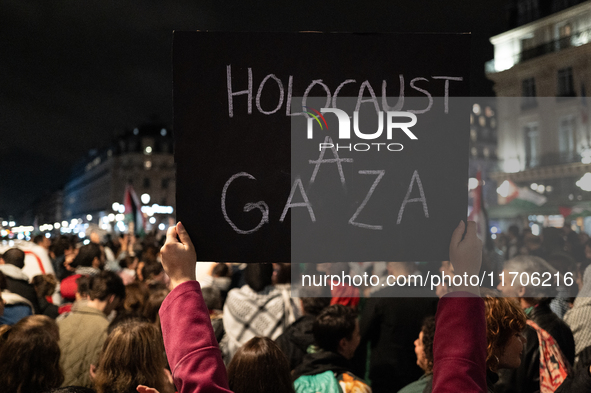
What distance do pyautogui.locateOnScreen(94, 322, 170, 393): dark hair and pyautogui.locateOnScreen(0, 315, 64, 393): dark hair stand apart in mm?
327

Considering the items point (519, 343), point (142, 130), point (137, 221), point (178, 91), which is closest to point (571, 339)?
point (519, 343)

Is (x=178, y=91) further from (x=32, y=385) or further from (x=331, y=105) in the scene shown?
(x=32, y=385)

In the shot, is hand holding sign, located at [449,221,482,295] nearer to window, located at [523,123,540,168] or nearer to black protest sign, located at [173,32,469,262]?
black protest sign, located at [173,32,469,262]

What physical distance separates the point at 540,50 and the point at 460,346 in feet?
89.9

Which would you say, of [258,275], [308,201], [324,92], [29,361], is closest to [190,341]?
[308,201]

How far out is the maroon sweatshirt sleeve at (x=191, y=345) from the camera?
1.27 m

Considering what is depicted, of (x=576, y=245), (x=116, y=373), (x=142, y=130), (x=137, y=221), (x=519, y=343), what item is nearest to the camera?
(x=519, y=343)

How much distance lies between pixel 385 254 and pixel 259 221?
48cm

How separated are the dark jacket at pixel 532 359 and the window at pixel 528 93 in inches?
996

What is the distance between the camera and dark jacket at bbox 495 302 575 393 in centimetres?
331

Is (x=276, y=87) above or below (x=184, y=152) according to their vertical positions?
above

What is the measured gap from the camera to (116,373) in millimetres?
2598

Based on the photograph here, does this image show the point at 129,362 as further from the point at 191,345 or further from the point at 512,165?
the point at 512,165

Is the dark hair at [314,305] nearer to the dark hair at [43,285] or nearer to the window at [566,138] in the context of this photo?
the dark hair at [43,285]
